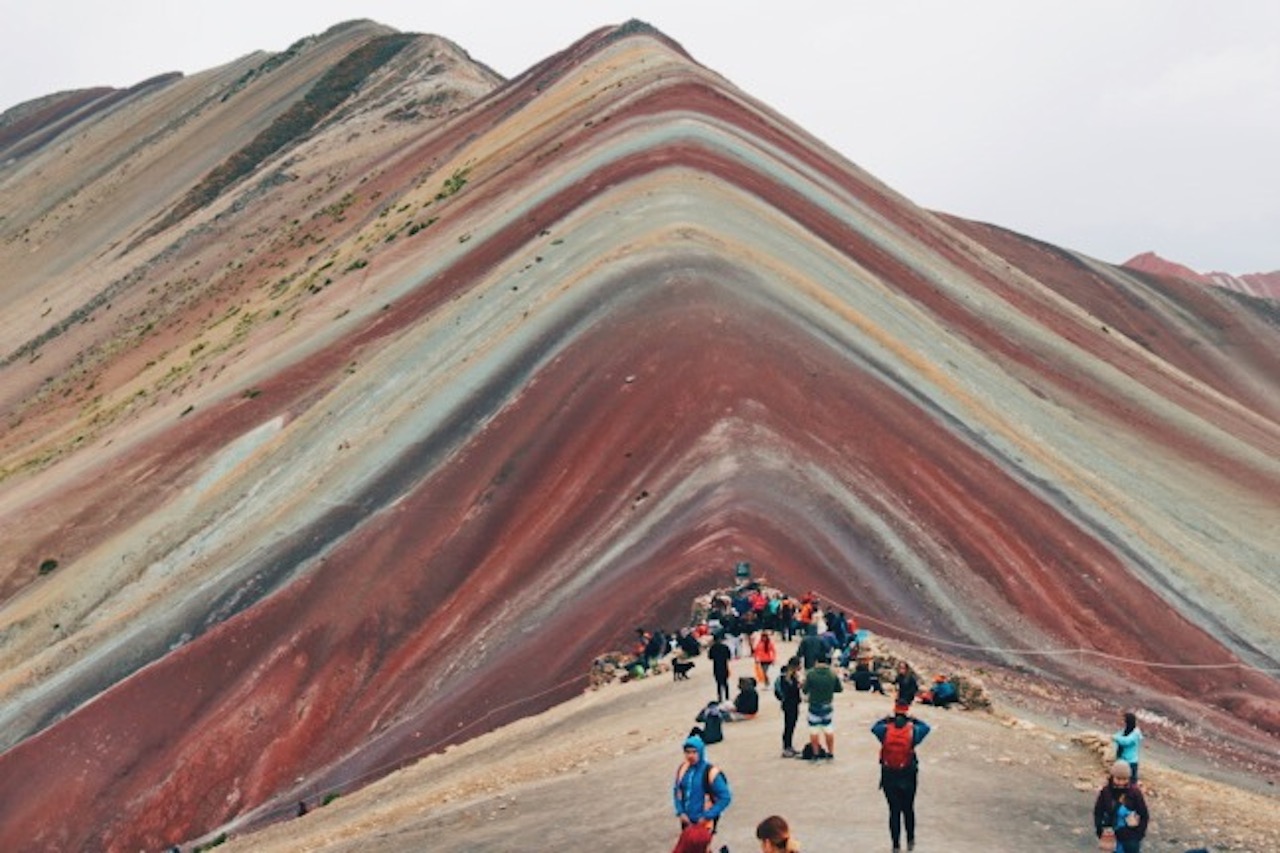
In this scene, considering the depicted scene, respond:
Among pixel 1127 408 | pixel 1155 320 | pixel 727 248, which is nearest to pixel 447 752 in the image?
pixel 727 248

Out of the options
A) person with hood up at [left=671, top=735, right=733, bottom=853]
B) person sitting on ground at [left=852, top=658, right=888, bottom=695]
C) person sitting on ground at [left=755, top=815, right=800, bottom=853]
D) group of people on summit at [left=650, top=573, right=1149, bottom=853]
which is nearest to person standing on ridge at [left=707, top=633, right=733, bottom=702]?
group of people on summit at [left=650, top=573, right=1149, bottom=853]

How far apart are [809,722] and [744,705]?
12.2 feet

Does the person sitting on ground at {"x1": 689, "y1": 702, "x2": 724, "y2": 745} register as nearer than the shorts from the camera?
No

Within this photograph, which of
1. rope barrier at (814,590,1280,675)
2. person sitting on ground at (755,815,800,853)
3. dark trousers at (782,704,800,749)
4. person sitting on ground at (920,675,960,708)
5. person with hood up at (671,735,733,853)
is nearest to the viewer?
person sitting on ground at (755,815,800,853)

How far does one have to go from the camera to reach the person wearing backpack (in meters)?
17.7

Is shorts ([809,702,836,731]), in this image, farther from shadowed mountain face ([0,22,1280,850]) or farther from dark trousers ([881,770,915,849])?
shadowed mountain face ([0,22,1280,850])

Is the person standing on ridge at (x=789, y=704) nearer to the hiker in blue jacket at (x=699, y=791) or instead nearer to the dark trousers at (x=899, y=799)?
the dark trousers at (x=899, y=799)

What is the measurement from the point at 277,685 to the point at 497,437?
36.2ft

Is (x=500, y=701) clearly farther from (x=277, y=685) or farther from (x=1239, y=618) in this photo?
(x=1239, y=618)

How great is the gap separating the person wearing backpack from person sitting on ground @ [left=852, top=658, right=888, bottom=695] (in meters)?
9.09

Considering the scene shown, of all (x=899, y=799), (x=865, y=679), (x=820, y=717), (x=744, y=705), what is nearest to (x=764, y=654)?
(x=865, y=679)

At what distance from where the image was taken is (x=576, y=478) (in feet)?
161

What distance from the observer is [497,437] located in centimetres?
5394

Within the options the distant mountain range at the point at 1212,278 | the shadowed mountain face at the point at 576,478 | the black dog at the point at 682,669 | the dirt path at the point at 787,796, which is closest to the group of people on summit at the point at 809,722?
the dirt path at the point at 787,796
